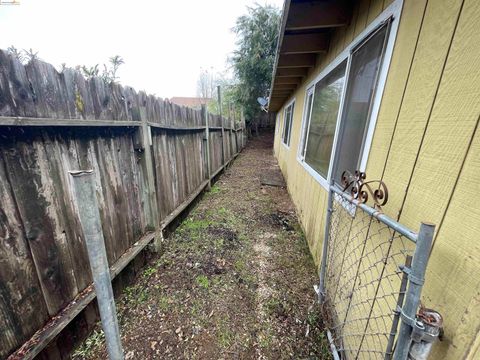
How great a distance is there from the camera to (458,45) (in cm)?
85

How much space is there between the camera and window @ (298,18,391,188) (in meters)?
1.54

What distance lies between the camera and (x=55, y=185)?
4.52ft

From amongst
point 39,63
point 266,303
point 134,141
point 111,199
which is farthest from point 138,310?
point 39,63

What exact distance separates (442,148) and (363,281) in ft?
3.22

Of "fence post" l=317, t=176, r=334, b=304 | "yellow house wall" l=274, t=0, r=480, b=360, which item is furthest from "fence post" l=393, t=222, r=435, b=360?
"fence post" l=317, t=176, r=334, b=304

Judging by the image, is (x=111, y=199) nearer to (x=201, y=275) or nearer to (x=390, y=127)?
(x=201, y=275)

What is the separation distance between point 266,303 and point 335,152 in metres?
1.64

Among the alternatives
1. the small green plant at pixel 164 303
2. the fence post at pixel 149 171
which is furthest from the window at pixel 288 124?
the small green plant at pixel 164 303

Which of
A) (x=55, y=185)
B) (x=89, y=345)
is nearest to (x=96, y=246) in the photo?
(x=55, y=185)

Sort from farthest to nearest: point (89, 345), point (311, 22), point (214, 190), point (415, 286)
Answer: point (214, 190) < point (311, 22) < point (89, 345) < point (415, 286)

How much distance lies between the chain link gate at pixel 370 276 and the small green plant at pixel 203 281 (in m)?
1.14

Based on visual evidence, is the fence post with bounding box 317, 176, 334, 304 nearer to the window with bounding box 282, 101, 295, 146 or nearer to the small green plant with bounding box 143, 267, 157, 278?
the small green plant with bounding box 143, 267, 157, 278

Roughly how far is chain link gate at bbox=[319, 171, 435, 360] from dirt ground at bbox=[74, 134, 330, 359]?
0.84ft

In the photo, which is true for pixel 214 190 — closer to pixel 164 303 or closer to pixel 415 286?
pixel 164 303
